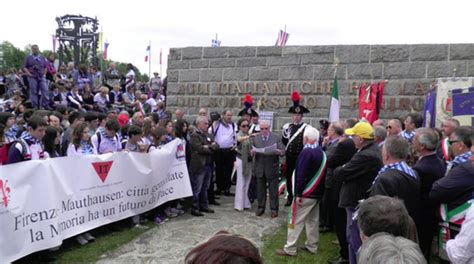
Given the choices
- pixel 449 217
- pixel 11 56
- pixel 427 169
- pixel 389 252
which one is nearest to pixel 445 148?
pixel 427 169

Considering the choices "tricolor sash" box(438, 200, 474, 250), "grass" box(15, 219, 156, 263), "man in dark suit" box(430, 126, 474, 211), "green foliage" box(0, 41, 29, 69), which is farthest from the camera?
"green foliage" box(0, 41, 29, 69)

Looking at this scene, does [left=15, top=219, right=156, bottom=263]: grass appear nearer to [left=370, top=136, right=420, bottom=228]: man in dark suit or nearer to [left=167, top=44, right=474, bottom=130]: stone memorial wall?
[left=370, top=136, right=420, bottom=228]: man in dark suit

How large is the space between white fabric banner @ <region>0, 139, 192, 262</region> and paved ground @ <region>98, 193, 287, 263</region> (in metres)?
0.58

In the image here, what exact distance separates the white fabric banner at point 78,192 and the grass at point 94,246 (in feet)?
0.77

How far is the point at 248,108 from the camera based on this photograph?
33.0 ft

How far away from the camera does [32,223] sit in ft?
16.4

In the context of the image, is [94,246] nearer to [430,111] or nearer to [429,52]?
[430,111]

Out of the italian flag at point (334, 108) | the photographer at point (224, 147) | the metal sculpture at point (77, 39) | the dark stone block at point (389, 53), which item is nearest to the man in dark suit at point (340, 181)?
the italian flag at point (334, 108)

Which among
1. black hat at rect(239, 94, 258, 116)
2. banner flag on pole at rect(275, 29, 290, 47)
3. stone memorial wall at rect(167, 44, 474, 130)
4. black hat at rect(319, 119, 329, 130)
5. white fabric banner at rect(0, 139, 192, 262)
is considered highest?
banner flag on pole at rect(275, 29, 290, 47)

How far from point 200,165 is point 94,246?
2.68 metres

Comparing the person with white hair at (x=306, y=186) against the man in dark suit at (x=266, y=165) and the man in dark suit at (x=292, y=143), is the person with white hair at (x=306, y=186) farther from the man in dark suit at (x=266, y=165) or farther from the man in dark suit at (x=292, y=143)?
the man in dark suit at (x=292, y=143)

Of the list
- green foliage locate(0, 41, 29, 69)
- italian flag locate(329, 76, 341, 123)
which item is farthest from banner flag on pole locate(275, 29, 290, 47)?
green foliage locate(0, 41, 29, 69)

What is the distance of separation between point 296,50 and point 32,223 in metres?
Answer: 7.86

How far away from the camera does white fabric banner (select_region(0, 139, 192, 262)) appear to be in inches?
189
